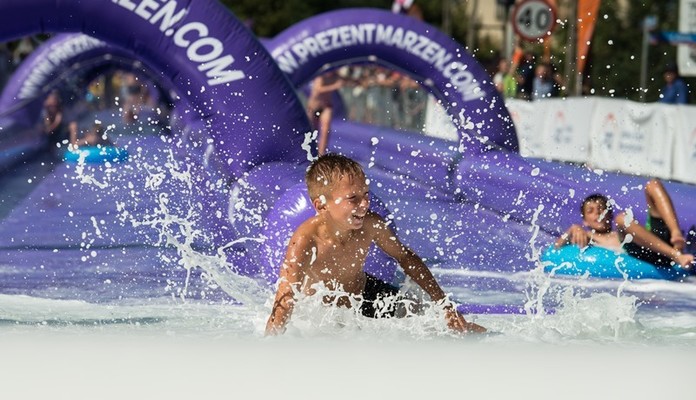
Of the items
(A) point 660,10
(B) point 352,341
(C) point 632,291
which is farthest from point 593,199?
(A) point 660,10

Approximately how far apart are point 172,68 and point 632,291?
2.69 m

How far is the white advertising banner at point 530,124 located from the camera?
51.0 feet

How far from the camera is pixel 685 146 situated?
12008mm

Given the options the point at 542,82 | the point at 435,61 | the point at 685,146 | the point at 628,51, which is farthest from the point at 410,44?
the point at 628,51

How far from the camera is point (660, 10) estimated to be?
120 feet

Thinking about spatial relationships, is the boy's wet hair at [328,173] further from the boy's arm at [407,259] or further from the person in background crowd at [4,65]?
the person in background crowd at [4,65]

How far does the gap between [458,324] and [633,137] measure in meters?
9.31

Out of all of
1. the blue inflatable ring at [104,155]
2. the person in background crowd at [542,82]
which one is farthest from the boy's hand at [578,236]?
the person in background crowd at [542,82]

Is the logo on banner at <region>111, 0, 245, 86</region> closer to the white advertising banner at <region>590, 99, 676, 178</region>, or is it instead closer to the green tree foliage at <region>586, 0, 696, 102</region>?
the white advertising banner at <region>590, 99, 676, 178</region>

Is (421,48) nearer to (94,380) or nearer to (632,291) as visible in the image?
(632,291)

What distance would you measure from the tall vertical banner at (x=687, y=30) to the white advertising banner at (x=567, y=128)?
1.18 metres

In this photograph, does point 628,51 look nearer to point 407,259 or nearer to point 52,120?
point 52,120

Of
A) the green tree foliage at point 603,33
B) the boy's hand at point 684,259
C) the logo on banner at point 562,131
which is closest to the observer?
the boy's hand at point 684,259

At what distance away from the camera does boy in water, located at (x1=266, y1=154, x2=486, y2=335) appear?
4352 millimetres
